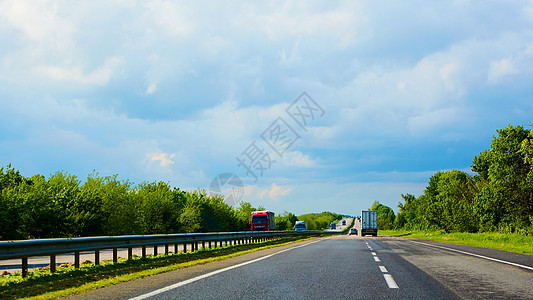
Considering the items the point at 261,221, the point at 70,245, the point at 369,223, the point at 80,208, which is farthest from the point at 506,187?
the point at 70,245

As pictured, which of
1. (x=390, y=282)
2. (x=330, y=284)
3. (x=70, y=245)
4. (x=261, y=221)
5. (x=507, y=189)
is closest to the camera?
(x=330, y=284)

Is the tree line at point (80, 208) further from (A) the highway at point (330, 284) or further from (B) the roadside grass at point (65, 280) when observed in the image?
(A) the highway at point (330, 284)

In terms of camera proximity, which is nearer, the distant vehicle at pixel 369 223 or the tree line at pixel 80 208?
the tree line at pixel 80 208

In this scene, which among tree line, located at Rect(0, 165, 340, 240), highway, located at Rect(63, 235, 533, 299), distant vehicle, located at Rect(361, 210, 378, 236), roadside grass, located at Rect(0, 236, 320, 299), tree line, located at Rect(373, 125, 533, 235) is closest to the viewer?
highway, located at Rect(63, 235, 533, 299)

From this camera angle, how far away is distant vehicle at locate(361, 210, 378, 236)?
57056 mm

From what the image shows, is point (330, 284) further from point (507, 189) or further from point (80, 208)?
point (507, 189)

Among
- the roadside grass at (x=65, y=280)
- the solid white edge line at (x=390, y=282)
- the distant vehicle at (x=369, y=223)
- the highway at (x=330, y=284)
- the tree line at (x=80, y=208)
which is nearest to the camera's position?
the highway at (x=330, y=284)

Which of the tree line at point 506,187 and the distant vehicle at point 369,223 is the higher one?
the tree line at point 506,187

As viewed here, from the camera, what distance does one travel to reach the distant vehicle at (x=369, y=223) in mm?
57056

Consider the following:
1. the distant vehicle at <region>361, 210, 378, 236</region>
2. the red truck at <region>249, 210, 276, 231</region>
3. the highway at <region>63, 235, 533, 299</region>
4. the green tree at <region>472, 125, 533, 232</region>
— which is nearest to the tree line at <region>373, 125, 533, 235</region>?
the green tree at <region>472, 125, 533, 232</region>

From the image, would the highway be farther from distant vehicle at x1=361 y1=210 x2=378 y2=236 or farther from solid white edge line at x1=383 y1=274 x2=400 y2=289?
distant vehicle at x1=361 y1=210 x2=378 y2=236

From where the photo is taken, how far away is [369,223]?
57438 mm

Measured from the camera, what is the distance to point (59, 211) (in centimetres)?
2780

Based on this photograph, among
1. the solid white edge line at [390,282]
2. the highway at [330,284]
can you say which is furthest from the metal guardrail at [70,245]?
the solid white edge line at [390,282]
